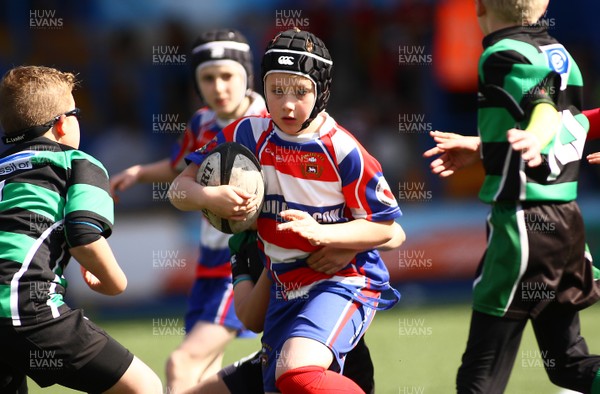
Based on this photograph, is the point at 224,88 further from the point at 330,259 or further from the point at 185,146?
the point at 330,259

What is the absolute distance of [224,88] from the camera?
584cm

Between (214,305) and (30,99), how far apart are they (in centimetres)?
198

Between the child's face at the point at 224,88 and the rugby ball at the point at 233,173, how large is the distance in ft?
5.87

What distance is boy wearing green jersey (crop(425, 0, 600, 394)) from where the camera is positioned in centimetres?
382

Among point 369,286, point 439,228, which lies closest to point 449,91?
point 439,228

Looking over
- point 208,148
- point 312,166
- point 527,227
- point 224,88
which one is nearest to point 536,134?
point 527,227

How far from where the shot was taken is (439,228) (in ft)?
31.5

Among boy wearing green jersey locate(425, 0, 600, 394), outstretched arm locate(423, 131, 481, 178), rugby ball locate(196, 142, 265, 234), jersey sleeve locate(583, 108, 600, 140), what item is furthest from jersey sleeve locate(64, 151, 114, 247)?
jersey sleeve locate(583, 108, 600, 140)

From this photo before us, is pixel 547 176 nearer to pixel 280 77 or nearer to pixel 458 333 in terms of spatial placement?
pixel 280 77

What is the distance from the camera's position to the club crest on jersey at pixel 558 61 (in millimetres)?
3910

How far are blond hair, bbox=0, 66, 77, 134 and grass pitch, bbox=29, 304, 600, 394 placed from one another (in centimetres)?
235

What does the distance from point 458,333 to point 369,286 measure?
374 cm

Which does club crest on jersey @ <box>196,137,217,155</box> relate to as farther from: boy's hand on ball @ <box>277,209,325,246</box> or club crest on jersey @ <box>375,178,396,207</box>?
club crest on jersey @ <box>375,178,396,207</box>

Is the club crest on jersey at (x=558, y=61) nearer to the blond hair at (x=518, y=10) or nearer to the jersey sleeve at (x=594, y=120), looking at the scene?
the blond hair at (x=518, y=10)
